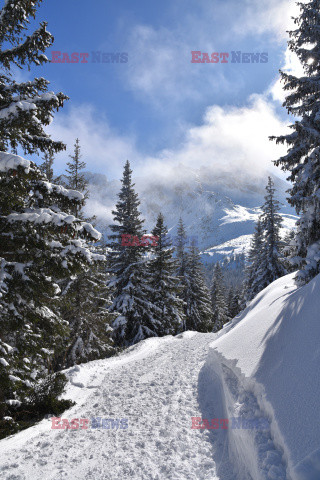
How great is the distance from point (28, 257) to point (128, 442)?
4.47 meters

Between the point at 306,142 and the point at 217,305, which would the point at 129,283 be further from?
the point at 217,305

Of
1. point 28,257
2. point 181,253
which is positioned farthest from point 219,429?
point 181,253

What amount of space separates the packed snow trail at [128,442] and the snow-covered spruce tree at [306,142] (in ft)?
21.8

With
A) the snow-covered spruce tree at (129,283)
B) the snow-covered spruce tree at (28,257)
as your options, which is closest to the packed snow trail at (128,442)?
the snow-covered spruce tree at (28,257)

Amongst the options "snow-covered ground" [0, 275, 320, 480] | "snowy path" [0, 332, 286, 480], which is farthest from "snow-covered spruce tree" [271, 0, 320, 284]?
"snowy path" [0, 332, 286, 480]

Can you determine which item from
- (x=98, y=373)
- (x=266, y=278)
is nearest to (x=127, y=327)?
(x=98, y=373)

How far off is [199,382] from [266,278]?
1889 centimetres

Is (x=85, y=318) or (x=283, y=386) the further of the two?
(x=85, y=318)

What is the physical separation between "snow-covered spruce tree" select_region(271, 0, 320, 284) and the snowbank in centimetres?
413

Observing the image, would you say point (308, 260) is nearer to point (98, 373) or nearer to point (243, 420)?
point (243, 420)

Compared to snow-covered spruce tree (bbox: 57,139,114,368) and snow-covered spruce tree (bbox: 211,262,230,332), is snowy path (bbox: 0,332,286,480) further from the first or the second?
snow-covered spruce tree (bbox: 211,262,230,332)

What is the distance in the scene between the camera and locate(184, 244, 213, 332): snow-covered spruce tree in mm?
30078

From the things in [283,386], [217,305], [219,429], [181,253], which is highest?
[181,253]

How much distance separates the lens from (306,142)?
1070 cm
